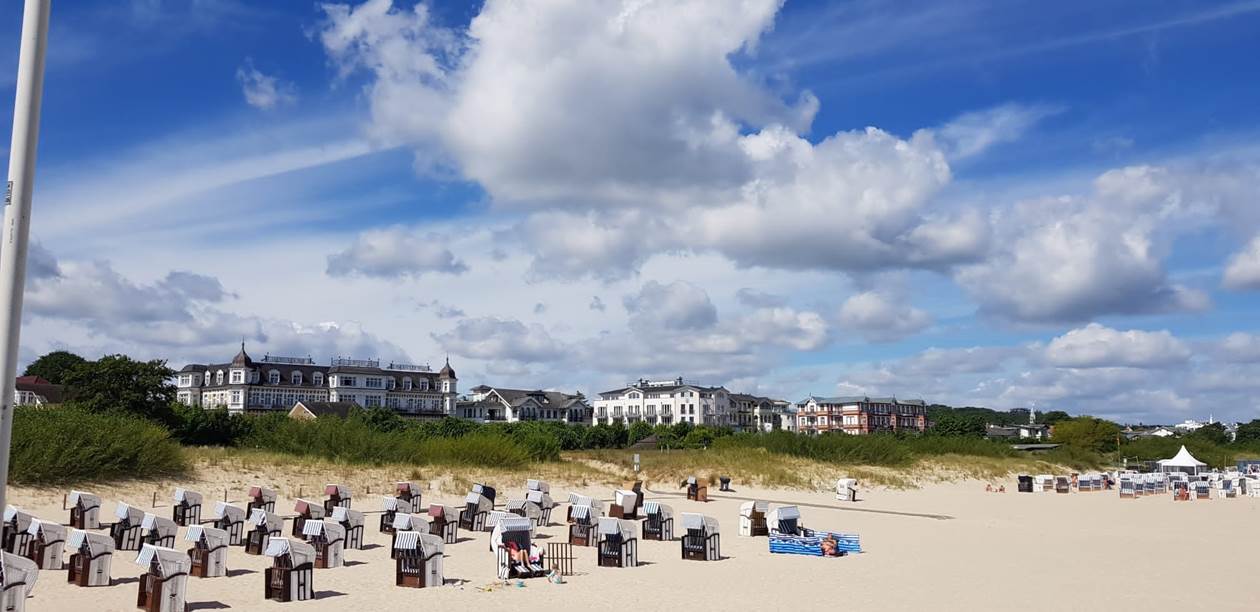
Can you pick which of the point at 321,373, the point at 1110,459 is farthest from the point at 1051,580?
the point at 321,373

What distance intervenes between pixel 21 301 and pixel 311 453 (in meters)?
33.2

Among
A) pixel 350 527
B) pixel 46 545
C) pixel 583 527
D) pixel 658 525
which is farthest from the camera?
pixel 658 525

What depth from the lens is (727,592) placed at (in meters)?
15.1

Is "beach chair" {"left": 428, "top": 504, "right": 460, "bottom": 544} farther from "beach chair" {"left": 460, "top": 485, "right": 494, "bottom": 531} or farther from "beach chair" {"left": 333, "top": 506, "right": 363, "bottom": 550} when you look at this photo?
"beach chair" {"left": 460, "top": 485, "right": 494, "bottom": 531}

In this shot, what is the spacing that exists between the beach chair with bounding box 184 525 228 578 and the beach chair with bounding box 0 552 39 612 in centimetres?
410

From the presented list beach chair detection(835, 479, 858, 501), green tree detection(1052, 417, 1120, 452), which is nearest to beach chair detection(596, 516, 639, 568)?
beach chair detection(835, 479, 858, 501)

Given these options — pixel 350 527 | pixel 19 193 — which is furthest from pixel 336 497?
pixel 19 193

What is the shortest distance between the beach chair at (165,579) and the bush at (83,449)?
569 inches

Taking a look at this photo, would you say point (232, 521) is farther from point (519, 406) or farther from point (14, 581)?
point (519, 406)

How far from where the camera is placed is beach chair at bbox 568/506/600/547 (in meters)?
20.3

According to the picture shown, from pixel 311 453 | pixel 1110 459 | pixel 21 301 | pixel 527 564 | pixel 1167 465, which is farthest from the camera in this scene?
pixel 1110 459

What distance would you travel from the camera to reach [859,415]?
5561 inches

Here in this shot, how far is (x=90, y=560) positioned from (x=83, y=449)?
45.7ft

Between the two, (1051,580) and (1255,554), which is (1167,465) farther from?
(1051,580)
